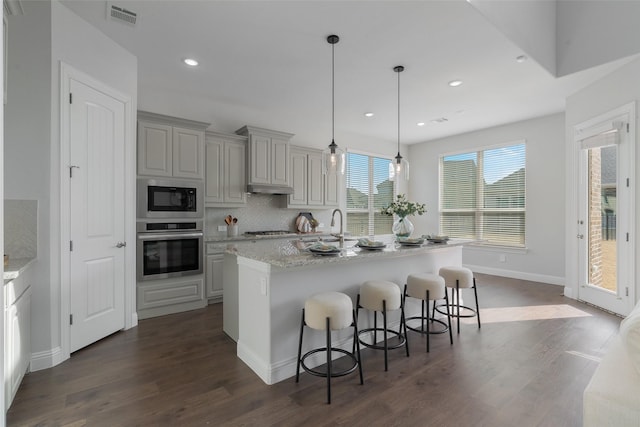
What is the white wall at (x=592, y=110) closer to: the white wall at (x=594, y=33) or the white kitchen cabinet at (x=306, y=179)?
the white wall at (x=594, y=33)

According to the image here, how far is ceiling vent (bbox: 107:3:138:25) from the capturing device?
8.58 feet

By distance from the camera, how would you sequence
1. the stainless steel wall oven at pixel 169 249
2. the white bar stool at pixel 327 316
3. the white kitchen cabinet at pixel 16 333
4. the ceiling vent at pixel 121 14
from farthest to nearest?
the stainless steel wall oven at pixel 169 249
the ceiling vent at pixel 121 14
the white bar stool at pixel 327 316
the white kitchen cabinet at pixel 16 333

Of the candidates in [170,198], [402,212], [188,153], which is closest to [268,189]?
[188,153]

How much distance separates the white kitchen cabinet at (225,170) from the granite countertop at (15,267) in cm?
208

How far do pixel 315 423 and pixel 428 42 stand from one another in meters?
3.34

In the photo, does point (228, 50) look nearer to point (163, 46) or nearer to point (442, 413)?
point (163, 46)

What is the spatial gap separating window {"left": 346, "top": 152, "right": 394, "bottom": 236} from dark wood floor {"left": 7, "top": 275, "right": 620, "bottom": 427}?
3651mm

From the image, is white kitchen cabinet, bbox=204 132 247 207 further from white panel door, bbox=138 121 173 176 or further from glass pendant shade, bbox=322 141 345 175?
glass pendant shade, bbox=322 141 345 175

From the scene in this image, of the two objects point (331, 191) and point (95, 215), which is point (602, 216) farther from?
point (95, 215)

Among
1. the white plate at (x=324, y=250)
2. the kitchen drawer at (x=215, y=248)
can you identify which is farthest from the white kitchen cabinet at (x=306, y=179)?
the white plate at (x=324, y=250)

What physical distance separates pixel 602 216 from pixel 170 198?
5.48 meters

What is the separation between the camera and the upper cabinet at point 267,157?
15.1 ft

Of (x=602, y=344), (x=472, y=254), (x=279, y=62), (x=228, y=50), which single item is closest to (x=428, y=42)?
(x=279, y=62)

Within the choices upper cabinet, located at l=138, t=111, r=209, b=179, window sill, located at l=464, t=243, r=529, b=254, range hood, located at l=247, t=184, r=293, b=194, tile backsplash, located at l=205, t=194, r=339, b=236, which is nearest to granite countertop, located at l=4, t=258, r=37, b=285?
upper cabinet, located at l=138, t=111, r=209, b=179
